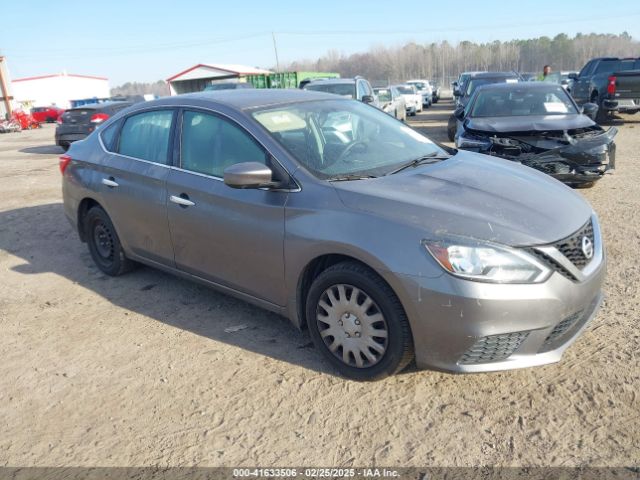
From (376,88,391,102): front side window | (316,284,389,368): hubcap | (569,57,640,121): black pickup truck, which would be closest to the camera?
(316,284,389,368): hubcap

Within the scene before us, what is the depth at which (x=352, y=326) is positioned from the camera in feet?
9.84

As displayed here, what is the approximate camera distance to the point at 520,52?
97.8 m

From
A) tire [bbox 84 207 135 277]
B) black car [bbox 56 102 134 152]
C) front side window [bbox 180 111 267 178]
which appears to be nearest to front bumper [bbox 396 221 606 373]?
front side window [bbox 180 111 267 178]

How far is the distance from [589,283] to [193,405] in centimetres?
233

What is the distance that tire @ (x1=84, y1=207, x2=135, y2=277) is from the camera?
4789mm

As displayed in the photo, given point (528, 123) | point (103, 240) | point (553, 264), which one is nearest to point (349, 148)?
point (553, 264)

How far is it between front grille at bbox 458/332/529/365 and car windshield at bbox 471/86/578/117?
18.7 ft

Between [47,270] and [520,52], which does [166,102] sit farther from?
[520,52]

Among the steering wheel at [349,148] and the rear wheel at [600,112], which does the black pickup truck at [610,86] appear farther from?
the steering wheel at [349,148]

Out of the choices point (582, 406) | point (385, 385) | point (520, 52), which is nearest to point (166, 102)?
point (385, 385)

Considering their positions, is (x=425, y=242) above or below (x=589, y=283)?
above

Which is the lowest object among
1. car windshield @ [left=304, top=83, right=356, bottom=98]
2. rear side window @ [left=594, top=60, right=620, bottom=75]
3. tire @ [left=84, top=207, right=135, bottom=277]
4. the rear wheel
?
tire @ [left=84, top=207, right=135, bottom=277]

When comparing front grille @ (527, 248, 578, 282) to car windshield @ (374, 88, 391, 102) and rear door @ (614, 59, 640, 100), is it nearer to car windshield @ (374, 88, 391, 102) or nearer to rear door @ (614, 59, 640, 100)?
rear door @ (614, 59, 640, 100)

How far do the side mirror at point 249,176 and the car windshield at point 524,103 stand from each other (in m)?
5.55
